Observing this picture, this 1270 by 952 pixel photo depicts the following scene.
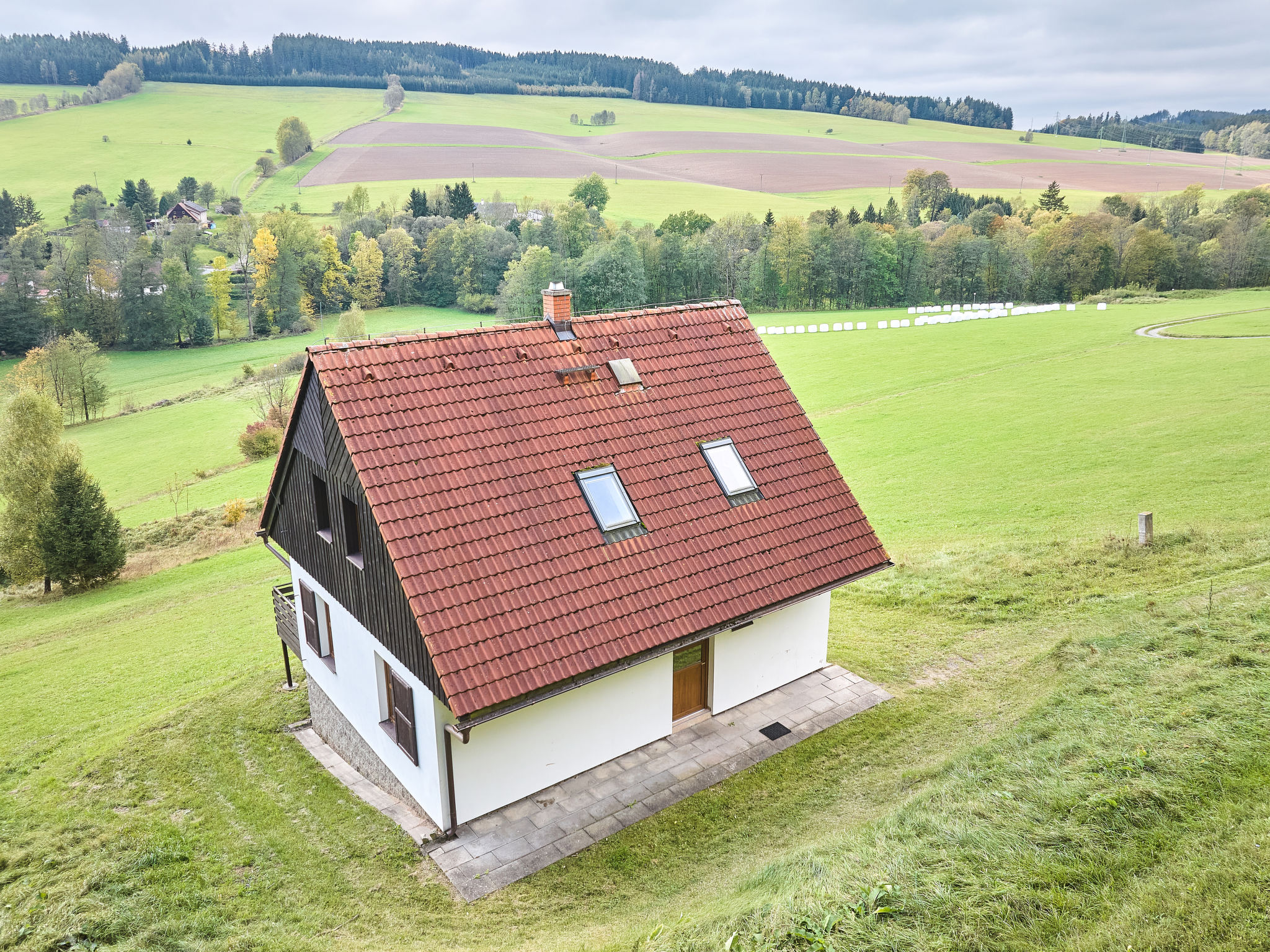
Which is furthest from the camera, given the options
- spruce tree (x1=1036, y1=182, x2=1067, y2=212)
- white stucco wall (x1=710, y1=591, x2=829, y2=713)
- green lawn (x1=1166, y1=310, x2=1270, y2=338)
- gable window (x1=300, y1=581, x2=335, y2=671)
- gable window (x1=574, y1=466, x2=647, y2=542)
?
spruce tree (x1=1036, y1=182, x2=1067, y2=212)

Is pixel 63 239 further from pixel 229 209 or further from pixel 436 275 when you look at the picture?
pixel 436 275

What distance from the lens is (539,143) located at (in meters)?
144

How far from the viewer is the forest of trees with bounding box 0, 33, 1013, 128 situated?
555 ft

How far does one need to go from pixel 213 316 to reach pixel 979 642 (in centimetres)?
8672

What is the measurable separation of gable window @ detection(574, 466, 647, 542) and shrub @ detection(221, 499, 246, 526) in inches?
1164

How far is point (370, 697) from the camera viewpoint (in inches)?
497

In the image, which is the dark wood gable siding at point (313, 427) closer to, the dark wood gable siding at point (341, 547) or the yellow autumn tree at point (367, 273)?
the dark wood gable siding at point (341, 547)

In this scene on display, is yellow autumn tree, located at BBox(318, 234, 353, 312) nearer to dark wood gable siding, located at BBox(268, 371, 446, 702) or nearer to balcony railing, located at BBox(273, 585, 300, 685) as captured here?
balcony railing, located at BBox(273, 585, 300, 685)

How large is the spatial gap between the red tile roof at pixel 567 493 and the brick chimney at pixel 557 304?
35 centimetres

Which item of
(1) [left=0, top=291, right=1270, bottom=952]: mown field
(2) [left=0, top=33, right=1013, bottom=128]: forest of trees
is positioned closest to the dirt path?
(1) [left=0, top=291, right=1270, bottom=952]: mown field

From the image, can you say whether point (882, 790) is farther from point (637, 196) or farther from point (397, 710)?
point (637, 196)

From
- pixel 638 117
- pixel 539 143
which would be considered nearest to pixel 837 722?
pixel 539 143

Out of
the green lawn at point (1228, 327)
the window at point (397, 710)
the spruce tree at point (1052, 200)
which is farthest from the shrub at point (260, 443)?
the spruce tree at point (1052, 200)

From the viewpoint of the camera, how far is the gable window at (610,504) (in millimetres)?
12133
